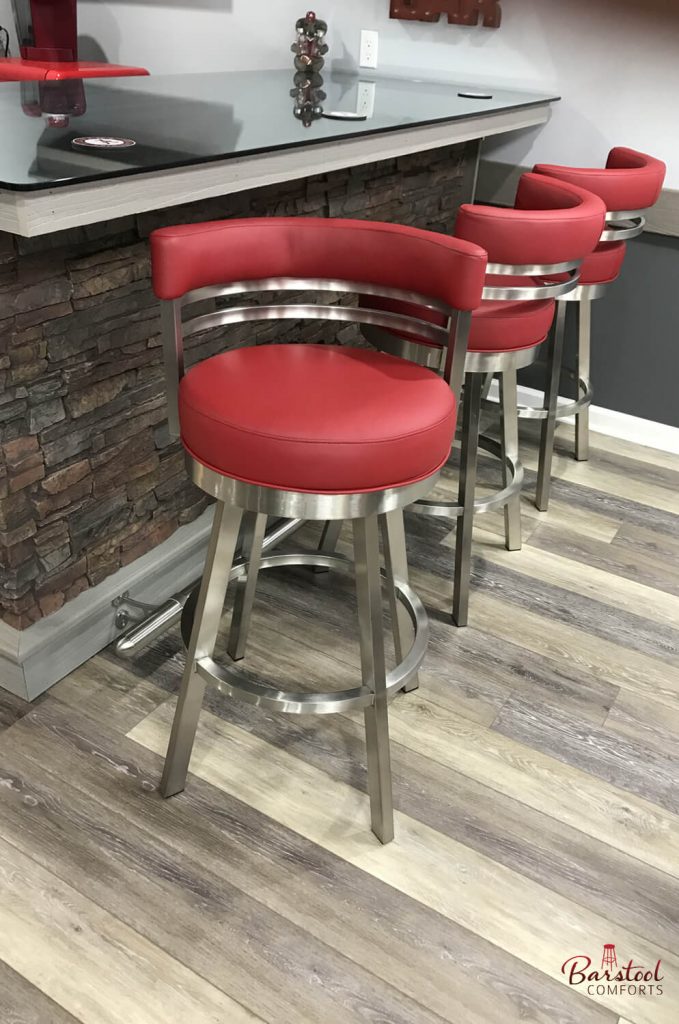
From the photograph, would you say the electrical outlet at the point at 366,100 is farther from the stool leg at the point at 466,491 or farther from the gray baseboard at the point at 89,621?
the gray baseboard at the point at 89,621

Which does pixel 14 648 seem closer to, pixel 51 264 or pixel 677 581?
pixel 51 264

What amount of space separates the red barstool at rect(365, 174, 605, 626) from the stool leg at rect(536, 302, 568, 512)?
30 centimetres

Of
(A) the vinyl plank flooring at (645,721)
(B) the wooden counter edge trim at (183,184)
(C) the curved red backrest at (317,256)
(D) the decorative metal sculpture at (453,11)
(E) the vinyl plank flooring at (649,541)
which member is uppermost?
(D) the decorative metal sculpture at (453,11)

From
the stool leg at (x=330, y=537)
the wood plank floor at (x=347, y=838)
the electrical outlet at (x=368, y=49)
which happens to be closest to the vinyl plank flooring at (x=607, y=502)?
the wood plank floor at (x=347, y=838)

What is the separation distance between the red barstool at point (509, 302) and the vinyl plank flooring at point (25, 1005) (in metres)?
1.15

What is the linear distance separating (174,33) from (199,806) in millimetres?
3582

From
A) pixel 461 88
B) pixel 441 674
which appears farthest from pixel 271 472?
pixel 461 88

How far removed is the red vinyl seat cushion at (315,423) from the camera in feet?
3.53

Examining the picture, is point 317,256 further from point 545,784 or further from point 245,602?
point 545,784

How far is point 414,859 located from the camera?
139 cm

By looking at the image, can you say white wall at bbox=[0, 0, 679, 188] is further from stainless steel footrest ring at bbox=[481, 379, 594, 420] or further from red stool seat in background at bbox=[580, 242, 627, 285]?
stainless steel footrest ring at bbox=[481, 379, 594, 420]

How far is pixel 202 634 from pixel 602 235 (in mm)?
1590

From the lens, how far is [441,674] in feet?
5.93

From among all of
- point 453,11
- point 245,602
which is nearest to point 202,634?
point 245,602
